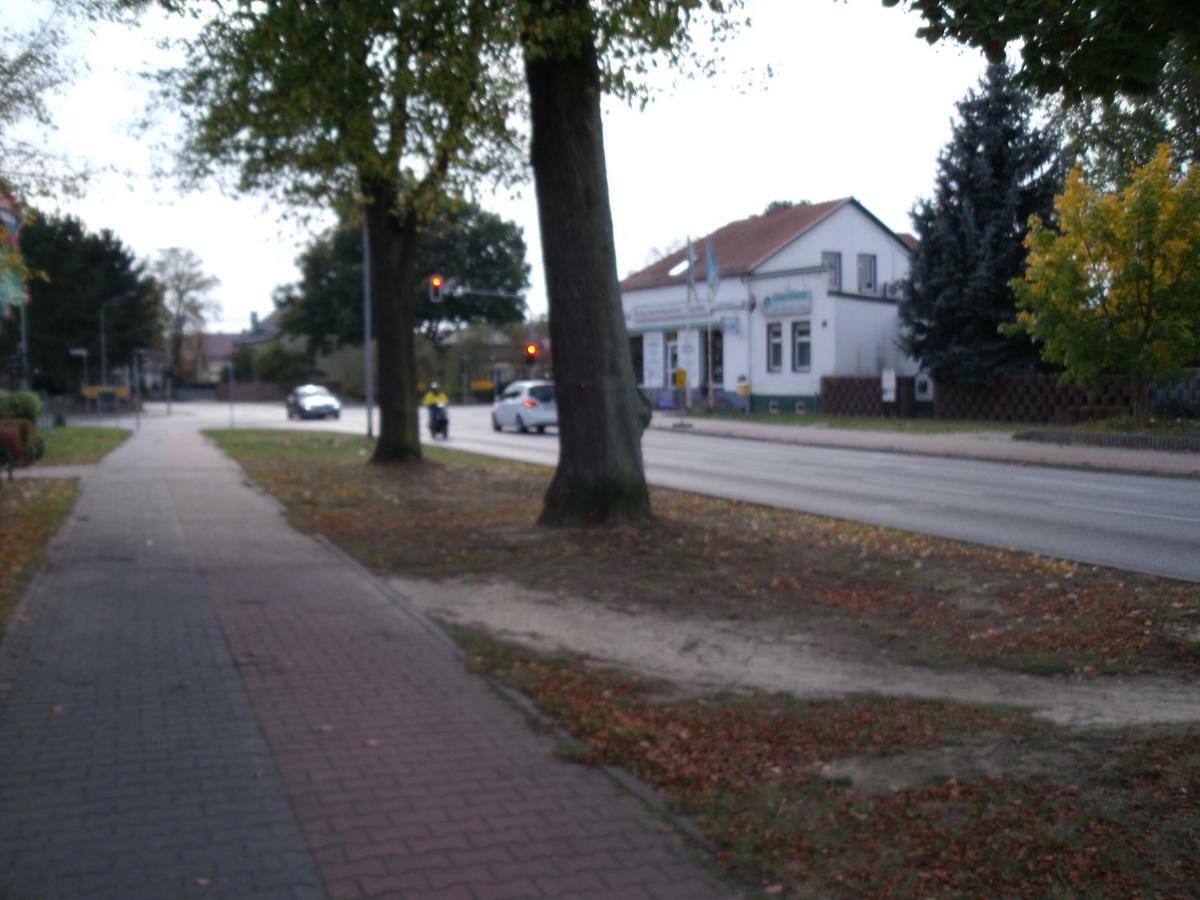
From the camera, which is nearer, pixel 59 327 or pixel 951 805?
pixel 951 805

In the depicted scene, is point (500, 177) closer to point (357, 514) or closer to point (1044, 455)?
point (357, 514)

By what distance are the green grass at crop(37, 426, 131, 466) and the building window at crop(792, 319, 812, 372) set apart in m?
23.8

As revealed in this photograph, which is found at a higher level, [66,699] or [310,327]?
[310,327]

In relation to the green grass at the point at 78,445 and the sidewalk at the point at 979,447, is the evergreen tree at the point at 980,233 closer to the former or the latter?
the sidewalk at the point at 979,447

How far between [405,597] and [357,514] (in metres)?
5.97

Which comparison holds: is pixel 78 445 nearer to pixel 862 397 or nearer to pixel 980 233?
pixel 862 397

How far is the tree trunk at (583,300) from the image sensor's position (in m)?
12.4

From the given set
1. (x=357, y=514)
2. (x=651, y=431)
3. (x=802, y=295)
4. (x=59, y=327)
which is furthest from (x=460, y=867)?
(x=59, y=327)

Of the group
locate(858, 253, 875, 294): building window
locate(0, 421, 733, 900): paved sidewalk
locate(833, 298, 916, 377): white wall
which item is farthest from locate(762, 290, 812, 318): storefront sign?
locate(0, 421, 733, 900): paved sidewalk

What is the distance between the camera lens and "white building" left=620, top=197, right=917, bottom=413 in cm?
4647

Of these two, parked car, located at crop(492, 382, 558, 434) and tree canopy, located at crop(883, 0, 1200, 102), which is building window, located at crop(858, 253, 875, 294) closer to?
parked car, located at crop(492, 382, 558, 434)

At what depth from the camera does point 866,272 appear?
51031mm

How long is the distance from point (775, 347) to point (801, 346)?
1637 mm

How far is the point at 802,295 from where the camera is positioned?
153 feet
